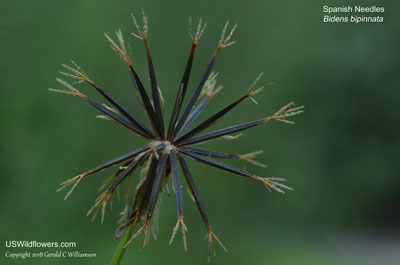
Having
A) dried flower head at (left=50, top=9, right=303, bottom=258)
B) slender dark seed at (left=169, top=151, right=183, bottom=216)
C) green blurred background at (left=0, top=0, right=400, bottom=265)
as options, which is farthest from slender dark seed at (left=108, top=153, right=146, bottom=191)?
green blurred background at (left=0, top=0, right=400, bottom=265)

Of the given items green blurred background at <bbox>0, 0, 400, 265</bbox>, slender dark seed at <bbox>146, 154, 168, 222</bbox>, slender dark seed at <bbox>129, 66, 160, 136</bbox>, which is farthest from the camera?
green blurred background at <bbox>0, 0, 400, 265</bbox>

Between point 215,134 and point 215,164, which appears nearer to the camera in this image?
point 215,164

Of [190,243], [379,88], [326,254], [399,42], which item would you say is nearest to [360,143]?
[379,88]

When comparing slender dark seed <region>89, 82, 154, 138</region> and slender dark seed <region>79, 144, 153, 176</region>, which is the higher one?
slender dark seed <region>89, 82, 154, 138</region>

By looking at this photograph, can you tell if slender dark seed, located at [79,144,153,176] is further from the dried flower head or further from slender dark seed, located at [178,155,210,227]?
slender dark seed, located at [178,155,210,227]

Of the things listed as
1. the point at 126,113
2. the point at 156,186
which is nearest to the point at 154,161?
the point at 156,186

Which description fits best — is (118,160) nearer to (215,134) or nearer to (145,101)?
(145,101)

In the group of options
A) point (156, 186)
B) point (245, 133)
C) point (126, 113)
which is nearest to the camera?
point (156, 186)

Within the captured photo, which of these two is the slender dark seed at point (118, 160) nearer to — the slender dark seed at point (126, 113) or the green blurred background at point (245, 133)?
the slender dark seed at point (126, 113)
